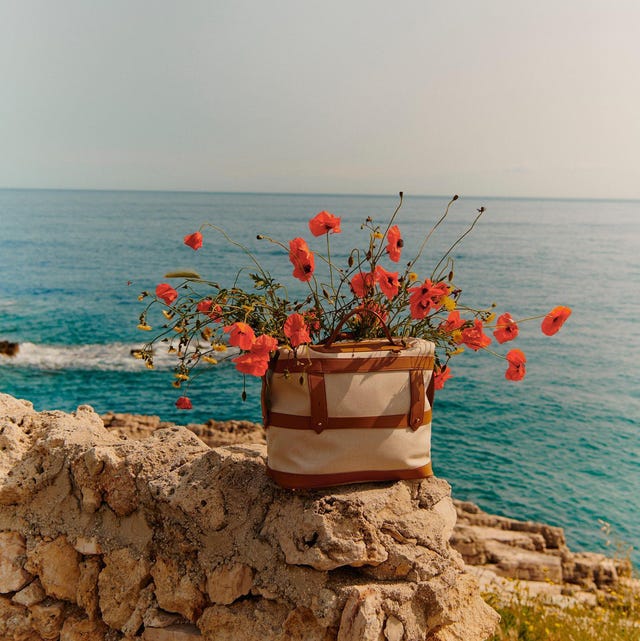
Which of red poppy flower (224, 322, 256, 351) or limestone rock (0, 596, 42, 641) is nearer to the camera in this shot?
red poppy flower (224, 322, 256, 351)

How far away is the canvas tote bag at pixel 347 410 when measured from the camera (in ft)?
10.0

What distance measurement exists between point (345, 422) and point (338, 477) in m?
0.31

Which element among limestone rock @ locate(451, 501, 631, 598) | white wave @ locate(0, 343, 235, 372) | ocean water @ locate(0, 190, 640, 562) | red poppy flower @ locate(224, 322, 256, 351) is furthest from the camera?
white wave @ locate(0, 343, 235, 372)

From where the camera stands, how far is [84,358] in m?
21.8

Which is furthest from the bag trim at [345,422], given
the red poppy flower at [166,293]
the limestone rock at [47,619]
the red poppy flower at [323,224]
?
the limestone rock at [47,619]

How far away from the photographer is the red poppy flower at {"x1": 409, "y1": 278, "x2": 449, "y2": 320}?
318 centimetres

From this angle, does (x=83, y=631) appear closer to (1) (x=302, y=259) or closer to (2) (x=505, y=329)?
(1) (x=302, y=259)

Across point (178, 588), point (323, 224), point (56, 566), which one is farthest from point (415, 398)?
point (56, 566)

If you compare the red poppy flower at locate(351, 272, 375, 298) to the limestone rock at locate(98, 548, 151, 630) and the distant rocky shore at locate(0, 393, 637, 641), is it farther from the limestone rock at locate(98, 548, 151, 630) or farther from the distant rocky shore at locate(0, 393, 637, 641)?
the limestone rock at locate(98, 548, 151, 630)

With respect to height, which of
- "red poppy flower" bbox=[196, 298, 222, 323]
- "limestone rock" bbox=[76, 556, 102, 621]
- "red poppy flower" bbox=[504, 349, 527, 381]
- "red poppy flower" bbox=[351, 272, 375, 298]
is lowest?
"limestone rock" bbox=[76, 556, 102, 621]

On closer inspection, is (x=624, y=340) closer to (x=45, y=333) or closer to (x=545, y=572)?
(x=545, y=572)

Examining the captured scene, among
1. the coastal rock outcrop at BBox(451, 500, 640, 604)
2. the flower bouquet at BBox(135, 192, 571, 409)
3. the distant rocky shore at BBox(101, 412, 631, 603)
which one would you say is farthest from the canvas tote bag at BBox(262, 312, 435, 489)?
the coastal rock outcrop at BBox(451, 500, 640, 604)

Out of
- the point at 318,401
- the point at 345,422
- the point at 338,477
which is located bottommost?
the point at 338,477

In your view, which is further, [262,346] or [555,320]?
[555,320]
